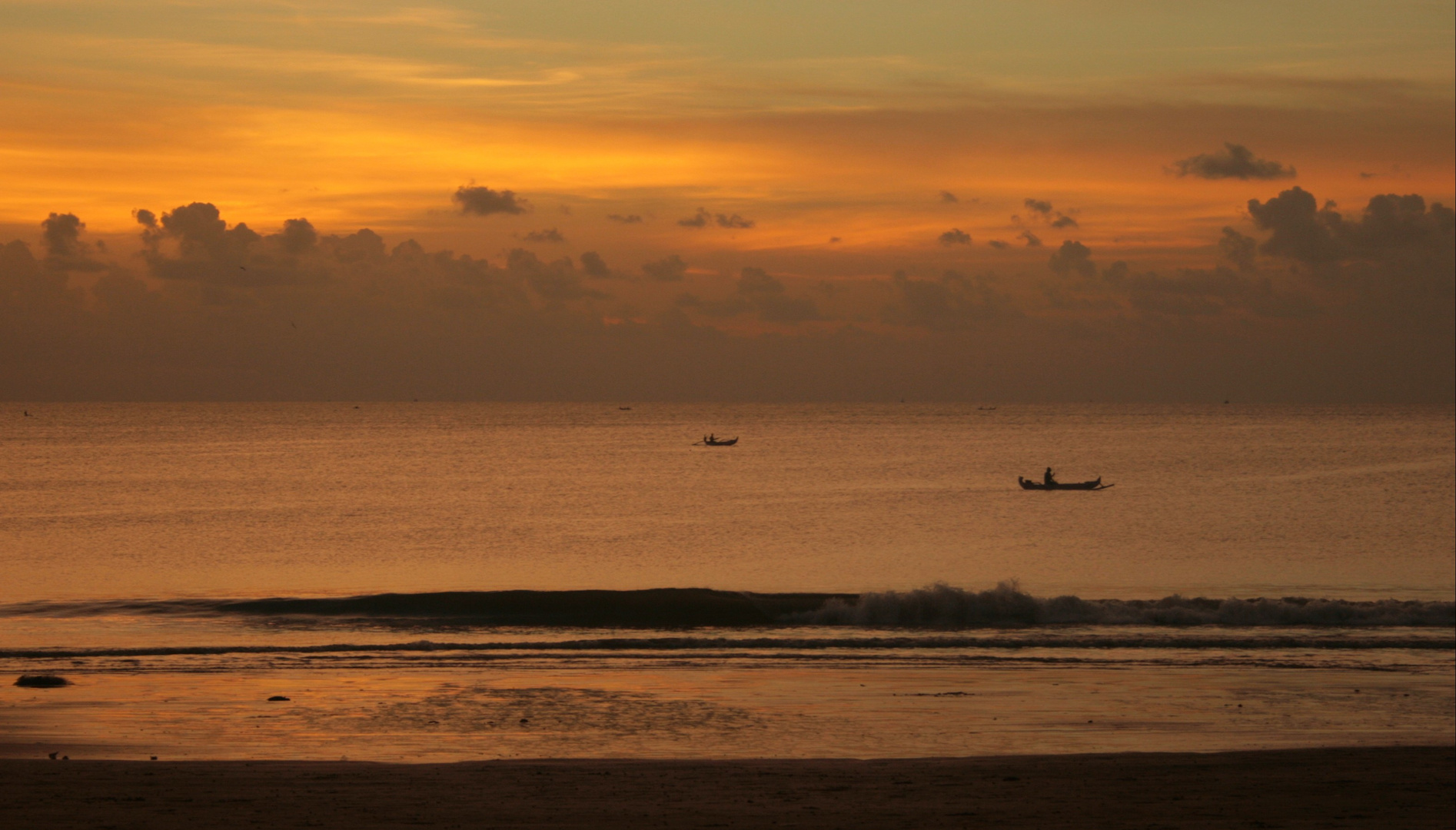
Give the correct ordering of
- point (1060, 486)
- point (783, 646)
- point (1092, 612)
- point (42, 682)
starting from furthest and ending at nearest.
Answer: point (1060, 486), point (1092, 612), point (783, 646), point (42, 682)

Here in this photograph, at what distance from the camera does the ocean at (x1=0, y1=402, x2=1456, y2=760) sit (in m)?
20.2

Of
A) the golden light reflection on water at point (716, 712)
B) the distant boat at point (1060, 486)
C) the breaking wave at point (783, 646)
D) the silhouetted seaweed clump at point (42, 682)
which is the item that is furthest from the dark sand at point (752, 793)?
the distant boat at point (1060, 486)

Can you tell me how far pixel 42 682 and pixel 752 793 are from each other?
48.9 ft

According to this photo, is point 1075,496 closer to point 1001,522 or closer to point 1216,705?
point 1001,522

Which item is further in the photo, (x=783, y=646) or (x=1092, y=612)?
(x=1092, y=612)

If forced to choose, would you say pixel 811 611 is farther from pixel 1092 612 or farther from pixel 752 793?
pixel 752 793

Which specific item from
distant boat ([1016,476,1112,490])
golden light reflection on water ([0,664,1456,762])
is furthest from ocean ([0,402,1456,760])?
distant boat ([1016,476,1112,490])

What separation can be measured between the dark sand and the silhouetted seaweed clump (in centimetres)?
674

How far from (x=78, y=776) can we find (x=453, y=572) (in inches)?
1149

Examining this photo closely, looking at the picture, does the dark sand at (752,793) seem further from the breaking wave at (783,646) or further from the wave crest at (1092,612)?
the wave crest at (1092,612)

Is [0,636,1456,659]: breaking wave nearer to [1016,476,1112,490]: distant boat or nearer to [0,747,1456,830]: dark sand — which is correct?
[0,747,1456,830]: dark sand

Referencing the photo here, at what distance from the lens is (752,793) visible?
15.5 metres

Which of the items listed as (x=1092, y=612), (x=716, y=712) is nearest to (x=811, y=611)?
(x=1092, y=612)

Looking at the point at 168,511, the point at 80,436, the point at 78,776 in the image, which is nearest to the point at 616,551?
the point at 168,511
